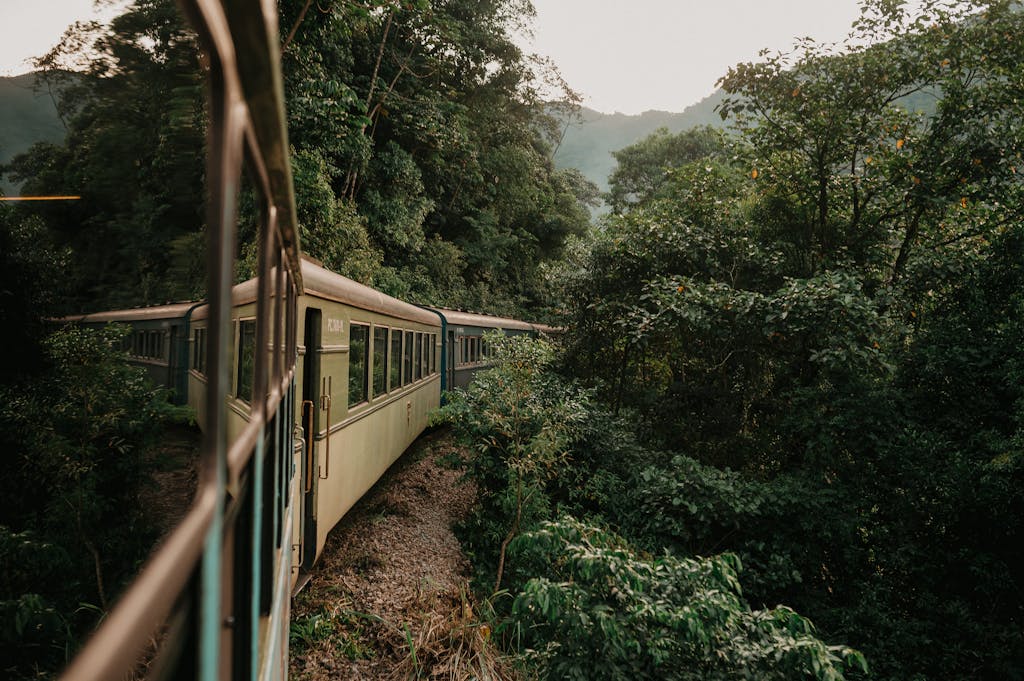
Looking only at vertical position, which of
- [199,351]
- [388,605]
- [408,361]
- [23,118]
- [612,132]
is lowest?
[388,605]

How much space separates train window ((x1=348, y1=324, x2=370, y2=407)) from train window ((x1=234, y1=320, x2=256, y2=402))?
4176 mm

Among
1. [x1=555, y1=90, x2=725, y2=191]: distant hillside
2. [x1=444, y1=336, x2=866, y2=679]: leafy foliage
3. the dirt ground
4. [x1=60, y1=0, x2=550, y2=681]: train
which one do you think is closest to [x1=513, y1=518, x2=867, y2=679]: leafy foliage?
[x1=444, y1=336, x2=866, y2=679]: leafy foliage

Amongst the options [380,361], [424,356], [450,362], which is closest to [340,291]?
[380,361]

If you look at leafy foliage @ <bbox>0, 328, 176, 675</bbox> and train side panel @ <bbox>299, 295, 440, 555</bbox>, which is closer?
leafy foliage @ <bbox>0, 328, 176, 675</bbox>

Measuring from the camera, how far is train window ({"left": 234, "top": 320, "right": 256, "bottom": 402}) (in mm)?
1514

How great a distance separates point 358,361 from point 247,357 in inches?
182

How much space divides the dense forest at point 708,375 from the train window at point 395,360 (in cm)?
101

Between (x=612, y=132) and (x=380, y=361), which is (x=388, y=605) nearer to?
(x=380, y=361)

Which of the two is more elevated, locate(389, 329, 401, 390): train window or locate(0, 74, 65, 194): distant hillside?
locate(0, 74, 65, 194): distant hillside

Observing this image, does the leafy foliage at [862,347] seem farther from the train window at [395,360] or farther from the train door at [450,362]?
the train door at [450,362]

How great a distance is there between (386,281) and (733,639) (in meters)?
16.2

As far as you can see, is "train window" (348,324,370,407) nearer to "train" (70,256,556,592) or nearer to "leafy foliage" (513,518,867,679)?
"train" (70,256,556,592)

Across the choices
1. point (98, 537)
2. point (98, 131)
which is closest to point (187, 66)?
point (98, 131)

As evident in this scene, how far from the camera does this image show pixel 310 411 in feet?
16.0
